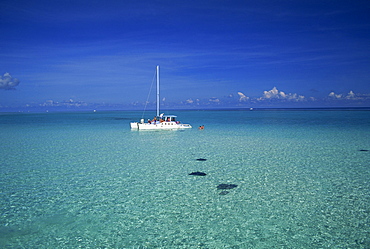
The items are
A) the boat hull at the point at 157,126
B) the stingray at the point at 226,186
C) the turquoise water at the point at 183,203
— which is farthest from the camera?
the boat hull at the point at 157,126

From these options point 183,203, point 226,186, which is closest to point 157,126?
point 226,186

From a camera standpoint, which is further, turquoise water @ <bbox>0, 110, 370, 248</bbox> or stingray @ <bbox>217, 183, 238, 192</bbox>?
stingray @ <bbox>217, 183, 238, 192</bbox>

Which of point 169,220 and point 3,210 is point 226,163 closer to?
point 169,220

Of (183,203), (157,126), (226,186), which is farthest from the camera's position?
(157,126)

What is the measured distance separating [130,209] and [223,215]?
12.4 ft

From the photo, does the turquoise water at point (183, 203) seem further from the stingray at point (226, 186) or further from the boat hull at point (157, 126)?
the boat hull at point (157, 126)

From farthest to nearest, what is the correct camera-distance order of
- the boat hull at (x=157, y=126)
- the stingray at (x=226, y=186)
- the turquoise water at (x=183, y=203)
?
the boat hull at (x=157, y=126)
the stingray at (x=226, y=186)
the turquoise water at (x=183, y=203)

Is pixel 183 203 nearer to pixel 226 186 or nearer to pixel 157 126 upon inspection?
pixel 226 186

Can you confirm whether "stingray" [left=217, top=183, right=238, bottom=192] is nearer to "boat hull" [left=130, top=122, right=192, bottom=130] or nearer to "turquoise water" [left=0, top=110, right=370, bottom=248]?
"turquoise water" [left=0, top=110, right=370, bottom=248]

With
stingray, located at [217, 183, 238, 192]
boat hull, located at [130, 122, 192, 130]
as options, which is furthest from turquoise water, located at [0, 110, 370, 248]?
boat hull, located at [130, 122, 192, 130]

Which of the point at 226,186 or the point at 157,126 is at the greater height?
the point at 157,126

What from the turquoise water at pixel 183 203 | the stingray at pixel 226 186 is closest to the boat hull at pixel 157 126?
the turquoise water at pixel 183 203

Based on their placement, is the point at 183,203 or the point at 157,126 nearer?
the point at 183,203

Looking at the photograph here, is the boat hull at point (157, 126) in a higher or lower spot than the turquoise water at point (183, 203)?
higher
